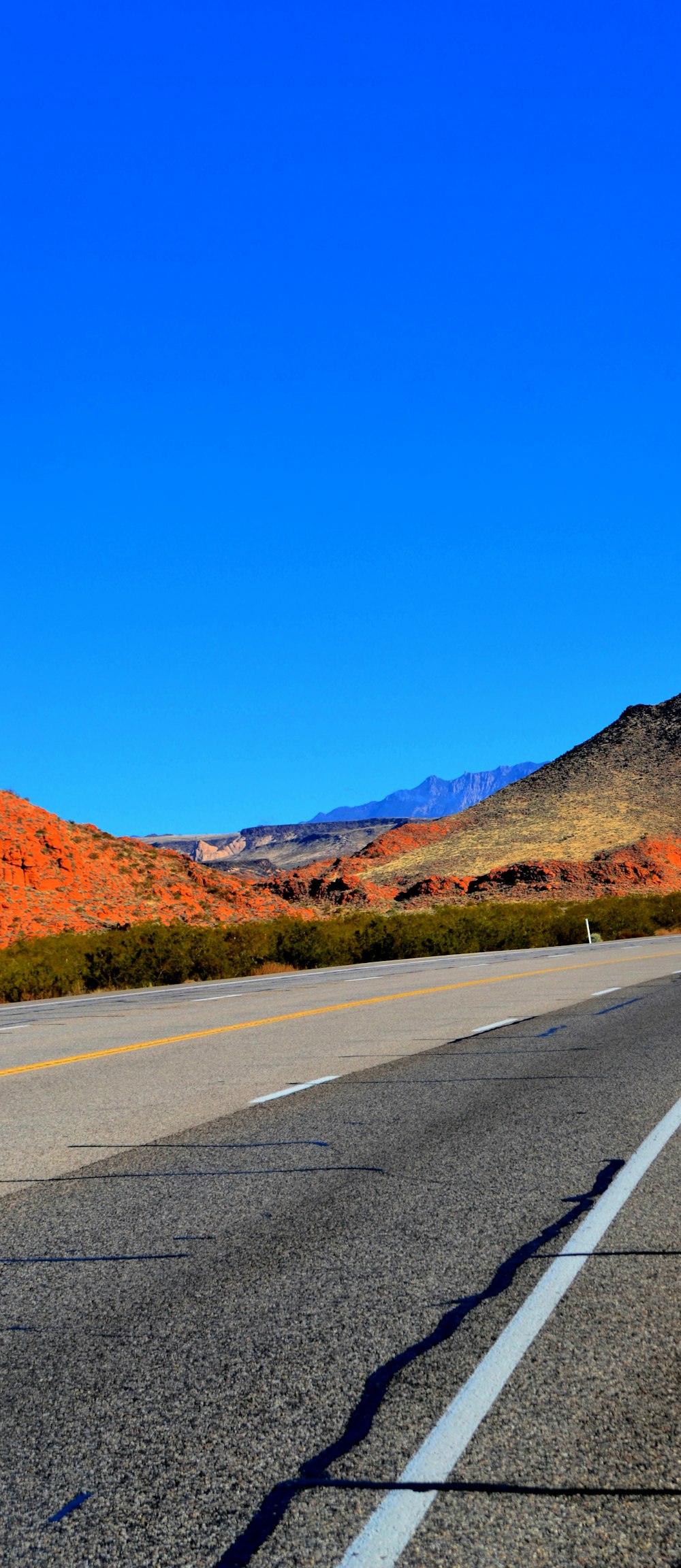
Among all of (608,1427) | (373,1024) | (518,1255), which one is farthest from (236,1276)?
(373,1024)

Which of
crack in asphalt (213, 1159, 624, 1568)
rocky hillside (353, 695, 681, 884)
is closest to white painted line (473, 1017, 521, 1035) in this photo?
crack in asphalt (213, 1159, 624, 1568)

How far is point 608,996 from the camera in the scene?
19.9m

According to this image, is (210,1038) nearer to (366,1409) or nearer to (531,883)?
(366,1409)

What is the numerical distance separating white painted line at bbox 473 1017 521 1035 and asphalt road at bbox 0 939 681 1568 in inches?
229

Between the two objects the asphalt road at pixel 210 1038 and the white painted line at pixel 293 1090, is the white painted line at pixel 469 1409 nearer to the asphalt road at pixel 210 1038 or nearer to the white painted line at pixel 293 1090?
the asphalt road at pixel 210 1038

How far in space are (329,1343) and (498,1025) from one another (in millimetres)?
11415

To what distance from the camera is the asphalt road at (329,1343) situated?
3.51 m

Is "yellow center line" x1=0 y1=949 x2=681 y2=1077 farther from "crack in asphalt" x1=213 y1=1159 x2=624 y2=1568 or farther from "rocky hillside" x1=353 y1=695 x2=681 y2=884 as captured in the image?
"rocky hillside" x1=353 y1=695 x2=681 y2=884

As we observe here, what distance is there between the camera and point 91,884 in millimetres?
64000

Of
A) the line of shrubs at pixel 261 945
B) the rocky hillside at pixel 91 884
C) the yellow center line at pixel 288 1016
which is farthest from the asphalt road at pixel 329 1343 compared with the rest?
the rocky hillside at pixel 91 884

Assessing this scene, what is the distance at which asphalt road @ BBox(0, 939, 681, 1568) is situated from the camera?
351 centimetres

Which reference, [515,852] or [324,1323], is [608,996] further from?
[515,852]

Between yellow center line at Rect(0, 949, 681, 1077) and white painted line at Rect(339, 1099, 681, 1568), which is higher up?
yellow center line at Rect(0, 949, 681, 1077)

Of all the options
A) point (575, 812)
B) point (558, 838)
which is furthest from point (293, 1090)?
point (575, 812)
